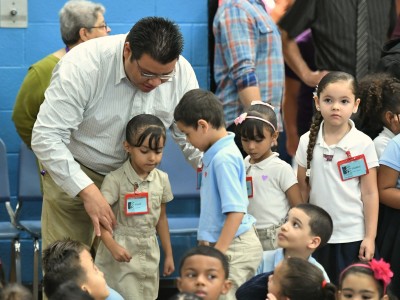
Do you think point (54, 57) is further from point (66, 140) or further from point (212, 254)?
point (212, 254)

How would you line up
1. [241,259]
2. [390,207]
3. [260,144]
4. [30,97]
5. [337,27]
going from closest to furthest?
[241,259], [260,144], [390,207], [30,97], [337,27]

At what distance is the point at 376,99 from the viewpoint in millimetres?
4492

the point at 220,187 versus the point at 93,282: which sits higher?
the point at 220,187

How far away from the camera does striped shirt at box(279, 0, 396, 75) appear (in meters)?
5.41

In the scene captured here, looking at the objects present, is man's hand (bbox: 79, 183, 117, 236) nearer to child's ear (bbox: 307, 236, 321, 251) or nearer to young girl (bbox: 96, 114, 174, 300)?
young girl (bbox: 96, 114, 174, 300)

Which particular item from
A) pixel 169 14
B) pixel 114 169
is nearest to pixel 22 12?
pixel 169 14

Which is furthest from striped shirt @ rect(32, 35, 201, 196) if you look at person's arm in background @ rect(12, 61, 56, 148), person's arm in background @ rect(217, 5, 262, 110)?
person's arm in background @ rect(12, 61, 56, 148)

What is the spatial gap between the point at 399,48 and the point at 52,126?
6.49ft

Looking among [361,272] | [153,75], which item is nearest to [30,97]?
[153,75]

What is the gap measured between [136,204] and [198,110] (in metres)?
0.58

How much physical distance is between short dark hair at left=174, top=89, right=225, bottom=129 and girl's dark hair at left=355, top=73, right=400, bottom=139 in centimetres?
93

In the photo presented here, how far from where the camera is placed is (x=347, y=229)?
429cm

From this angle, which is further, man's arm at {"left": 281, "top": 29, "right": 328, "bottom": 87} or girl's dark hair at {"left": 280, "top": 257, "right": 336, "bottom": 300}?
man's arm at {"left": 281, "top": 29, "right": 328, "bottom": 87}

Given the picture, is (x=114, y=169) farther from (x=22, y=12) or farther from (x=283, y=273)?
(x=22, y=12)
